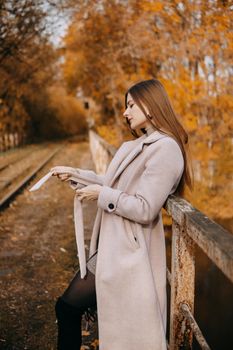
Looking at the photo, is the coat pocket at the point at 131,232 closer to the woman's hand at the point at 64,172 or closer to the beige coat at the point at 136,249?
the beige coat at the point at 136,249

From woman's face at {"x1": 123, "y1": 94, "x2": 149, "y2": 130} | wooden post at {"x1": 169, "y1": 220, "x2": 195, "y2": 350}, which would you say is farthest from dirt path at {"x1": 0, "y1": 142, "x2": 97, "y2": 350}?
woman's face at {"x1": 123, "y1": 94, "x2": 149, "y2": 130}

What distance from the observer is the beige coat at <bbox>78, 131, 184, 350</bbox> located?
2061 mm

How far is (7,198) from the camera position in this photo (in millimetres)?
9672

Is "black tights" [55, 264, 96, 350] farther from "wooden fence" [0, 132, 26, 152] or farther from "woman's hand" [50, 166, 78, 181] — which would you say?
"wooden fence" [0, 132, 26, 152]

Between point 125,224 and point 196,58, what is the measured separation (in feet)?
28.6

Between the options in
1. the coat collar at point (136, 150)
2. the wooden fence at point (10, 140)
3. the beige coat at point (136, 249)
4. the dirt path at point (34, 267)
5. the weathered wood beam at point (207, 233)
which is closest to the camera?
the weathered wood beam at point (207, 233)

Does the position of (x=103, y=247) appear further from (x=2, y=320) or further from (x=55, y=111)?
(x=55, y=111)

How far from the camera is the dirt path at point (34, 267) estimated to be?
3752mm

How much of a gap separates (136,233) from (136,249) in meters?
0.09

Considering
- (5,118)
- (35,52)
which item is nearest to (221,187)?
(35,52)

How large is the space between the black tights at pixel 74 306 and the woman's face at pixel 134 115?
94cm

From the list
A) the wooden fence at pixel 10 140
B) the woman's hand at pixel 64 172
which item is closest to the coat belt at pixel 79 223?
the woman's hand at pixel 64 172

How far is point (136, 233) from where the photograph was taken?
2.14m

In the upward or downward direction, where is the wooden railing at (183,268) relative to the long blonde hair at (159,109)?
downward
